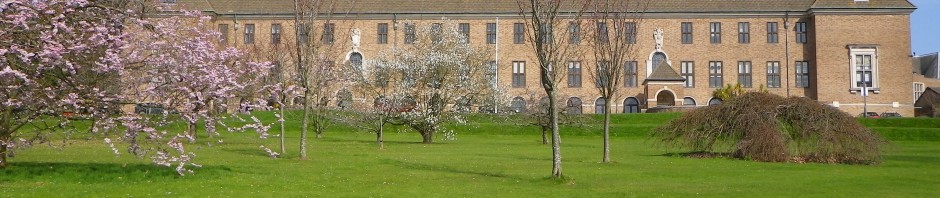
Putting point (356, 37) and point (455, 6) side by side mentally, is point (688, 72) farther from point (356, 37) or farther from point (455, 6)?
point (356, 37)

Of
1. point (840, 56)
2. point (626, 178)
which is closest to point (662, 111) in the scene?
point (840, 56)

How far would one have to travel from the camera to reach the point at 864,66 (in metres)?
62.4

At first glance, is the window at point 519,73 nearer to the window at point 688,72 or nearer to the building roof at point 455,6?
the building roof at point 455,6

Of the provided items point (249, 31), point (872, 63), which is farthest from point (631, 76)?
point (249, 31)

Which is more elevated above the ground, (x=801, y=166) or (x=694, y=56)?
(x=694, y=56)

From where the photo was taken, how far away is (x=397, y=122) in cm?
3866

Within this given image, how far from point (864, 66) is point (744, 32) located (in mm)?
8041

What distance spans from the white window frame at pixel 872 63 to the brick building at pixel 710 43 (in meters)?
0.07

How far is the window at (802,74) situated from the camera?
6394 centimetres

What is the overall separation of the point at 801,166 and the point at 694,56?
41434 millimetres

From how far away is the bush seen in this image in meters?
25.1

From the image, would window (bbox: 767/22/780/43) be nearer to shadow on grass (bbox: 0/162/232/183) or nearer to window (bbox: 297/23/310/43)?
window (bbox: 297/23/310/43)

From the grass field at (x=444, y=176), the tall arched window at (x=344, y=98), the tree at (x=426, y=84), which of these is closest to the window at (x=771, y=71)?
the tree at (x=426, y=84)

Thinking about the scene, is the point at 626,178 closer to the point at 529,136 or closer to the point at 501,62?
the point at 529,136
